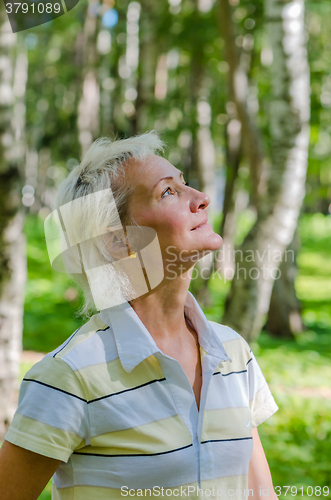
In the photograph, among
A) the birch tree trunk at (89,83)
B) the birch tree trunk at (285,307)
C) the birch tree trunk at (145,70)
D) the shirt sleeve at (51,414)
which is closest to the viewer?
the shirt sleeve at (51,414)

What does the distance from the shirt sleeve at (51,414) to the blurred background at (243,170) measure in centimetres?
80

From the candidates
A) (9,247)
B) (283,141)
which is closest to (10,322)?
(9,247)

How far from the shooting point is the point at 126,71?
1477cm

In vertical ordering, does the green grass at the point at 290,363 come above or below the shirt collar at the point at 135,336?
below

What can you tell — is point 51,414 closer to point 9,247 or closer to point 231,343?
point 231,343

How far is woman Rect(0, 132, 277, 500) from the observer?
4.19 feet

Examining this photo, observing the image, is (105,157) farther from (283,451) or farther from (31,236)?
(31,236)

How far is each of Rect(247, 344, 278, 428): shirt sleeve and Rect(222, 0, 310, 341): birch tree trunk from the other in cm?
255

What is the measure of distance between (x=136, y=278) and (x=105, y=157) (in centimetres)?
44

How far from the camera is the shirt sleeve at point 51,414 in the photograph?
1.24m

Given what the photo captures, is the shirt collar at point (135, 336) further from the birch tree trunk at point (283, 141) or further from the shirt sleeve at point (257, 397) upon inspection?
the birch tree trunk at point (283, 141)

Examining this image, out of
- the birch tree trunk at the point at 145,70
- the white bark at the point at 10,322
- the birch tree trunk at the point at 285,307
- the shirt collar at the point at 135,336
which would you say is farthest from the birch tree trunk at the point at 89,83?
the shirt collar at the point at 135,336

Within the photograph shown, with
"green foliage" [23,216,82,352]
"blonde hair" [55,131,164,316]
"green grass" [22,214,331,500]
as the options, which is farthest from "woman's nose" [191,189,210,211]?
"green foliage" [23,216,82,352]

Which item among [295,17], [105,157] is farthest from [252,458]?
[295,17]
